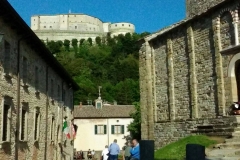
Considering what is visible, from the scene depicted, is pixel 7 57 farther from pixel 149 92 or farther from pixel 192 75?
pixel 149 92

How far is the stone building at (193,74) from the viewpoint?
646 inches

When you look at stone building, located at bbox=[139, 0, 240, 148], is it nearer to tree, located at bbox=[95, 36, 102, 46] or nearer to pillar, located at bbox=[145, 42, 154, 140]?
pillar, located at bbox=[145, 42, 154, 140]

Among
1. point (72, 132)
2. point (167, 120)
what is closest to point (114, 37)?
point (72, 132)

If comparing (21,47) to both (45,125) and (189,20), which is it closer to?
(45,125)

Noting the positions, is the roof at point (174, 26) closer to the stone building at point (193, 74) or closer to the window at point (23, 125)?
the stone building at point (193, 74)

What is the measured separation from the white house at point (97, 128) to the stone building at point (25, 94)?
20.6m

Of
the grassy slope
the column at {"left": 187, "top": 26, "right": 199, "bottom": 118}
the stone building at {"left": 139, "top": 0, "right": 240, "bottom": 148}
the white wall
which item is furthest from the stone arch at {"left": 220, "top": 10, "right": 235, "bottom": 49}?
the white wall

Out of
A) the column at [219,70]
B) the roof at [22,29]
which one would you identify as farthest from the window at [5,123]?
the column at [219,70]

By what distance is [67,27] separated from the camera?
130250 millimetres

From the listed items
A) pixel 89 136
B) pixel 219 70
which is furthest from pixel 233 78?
pixel 89 136

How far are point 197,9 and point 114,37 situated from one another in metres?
103

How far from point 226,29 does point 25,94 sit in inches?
384

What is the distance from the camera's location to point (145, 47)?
2289cm

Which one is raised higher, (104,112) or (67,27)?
(67,27)
